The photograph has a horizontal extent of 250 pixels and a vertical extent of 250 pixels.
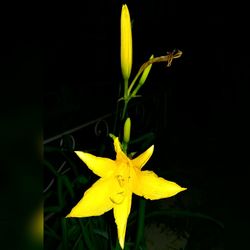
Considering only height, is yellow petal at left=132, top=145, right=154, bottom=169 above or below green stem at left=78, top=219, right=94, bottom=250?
above

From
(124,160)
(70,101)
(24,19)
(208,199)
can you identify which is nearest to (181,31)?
(208,199)

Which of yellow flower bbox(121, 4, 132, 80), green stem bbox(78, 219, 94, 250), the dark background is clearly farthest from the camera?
green stem bbox(78, 219, 94, 250)

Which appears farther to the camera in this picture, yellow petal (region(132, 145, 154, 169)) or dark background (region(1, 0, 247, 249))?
yellow petal (region(132, 145, 154, 169))

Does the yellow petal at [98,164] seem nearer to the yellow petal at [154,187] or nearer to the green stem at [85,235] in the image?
the yellow petal at [154,187]

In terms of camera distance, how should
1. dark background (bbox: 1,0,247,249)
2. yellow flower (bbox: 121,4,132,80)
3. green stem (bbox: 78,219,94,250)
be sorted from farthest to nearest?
green stem (bbox: 78,219,94,250)
yellow flower (bbox: 121,4,132,80)
dark background (bbox: 1,0,247,249)

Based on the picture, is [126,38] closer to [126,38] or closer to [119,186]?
[126,38]

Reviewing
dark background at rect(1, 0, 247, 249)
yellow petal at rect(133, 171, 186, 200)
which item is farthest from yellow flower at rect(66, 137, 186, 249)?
dark background at rect(1, 0, 247, 249)

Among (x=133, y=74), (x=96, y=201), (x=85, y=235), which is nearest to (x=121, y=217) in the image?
(x=96, y=201)

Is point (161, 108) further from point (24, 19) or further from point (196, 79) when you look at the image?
point (24, 19)

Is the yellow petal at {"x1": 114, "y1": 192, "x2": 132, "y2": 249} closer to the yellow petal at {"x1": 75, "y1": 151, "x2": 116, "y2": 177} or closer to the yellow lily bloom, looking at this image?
the yellow petal at {"x1": 75, "y1": 151, "x2": 116, "y2": 177}
